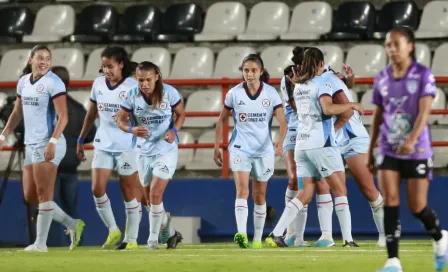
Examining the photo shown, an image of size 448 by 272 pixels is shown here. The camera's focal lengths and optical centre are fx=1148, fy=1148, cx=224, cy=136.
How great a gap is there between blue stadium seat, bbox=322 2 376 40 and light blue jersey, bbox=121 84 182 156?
17.4ft

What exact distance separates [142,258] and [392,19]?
814 cm

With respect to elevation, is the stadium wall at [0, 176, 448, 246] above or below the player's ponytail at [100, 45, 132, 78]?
below

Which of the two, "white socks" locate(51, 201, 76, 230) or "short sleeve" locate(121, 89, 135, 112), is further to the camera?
"white socks" locate(51, 201, 76, 230)

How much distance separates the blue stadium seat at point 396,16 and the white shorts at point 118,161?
5638 millimetres

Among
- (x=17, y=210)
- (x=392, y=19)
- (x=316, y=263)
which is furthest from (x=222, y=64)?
(x=316, y=263)

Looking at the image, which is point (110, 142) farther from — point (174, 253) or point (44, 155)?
point (174, 253)

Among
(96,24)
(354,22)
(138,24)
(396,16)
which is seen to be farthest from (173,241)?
(96,24)

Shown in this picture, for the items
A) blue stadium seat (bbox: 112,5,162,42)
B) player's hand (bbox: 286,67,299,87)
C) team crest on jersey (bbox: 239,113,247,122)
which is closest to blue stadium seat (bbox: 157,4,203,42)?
blue stadium seat (bbox: 112,5,162,42)

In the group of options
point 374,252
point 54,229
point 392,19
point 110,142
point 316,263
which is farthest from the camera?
point 392,19

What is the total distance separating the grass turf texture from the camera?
839 cm

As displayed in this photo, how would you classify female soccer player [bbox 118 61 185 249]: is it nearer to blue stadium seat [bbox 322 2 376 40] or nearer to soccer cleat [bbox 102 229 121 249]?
soccer cleat [bbox 102 229 121 249]

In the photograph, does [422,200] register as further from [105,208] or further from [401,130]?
[105,208]

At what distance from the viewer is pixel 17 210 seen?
51.0ft

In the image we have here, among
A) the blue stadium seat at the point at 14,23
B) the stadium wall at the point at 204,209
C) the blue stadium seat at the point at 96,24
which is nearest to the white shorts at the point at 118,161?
the stadium wall at the point at 204,209
